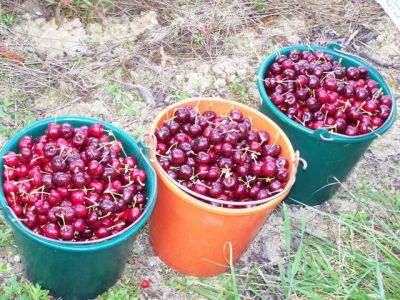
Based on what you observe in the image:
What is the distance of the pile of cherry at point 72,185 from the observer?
202cm

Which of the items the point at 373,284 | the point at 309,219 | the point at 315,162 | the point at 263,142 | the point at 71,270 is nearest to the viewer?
the point at 71,270

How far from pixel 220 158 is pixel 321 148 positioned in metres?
0.54

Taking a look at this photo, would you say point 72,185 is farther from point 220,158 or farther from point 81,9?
point 81,9

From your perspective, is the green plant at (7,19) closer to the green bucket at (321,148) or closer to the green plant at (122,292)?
the green bucket at (321,148)

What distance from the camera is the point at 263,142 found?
2449 mm

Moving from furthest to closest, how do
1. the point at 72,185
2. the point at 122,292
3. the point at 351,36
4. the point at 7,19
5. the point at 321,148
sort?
the point at 351,36, the point at 7,19, the point at 321,148, the point at 122,292, the point at 72,185

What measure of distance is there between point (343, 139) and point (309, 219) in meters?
0.54

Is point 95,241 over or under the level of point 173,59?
over

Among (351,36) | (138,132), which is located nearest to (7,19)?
(138,132)

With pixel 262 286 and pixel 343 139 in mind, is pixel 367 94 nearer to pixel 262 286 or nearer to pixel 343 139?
pixel 343 139

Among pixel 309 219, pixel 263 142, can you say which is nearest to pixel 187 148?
pixel 263 142

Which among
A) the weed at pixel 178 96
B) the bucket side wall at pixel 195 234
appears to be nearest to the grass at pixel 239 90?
the weed at pixel 178 96

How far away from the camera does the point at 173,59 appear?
347 centimetres

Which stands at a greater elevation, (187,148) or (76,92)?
(187,148)
